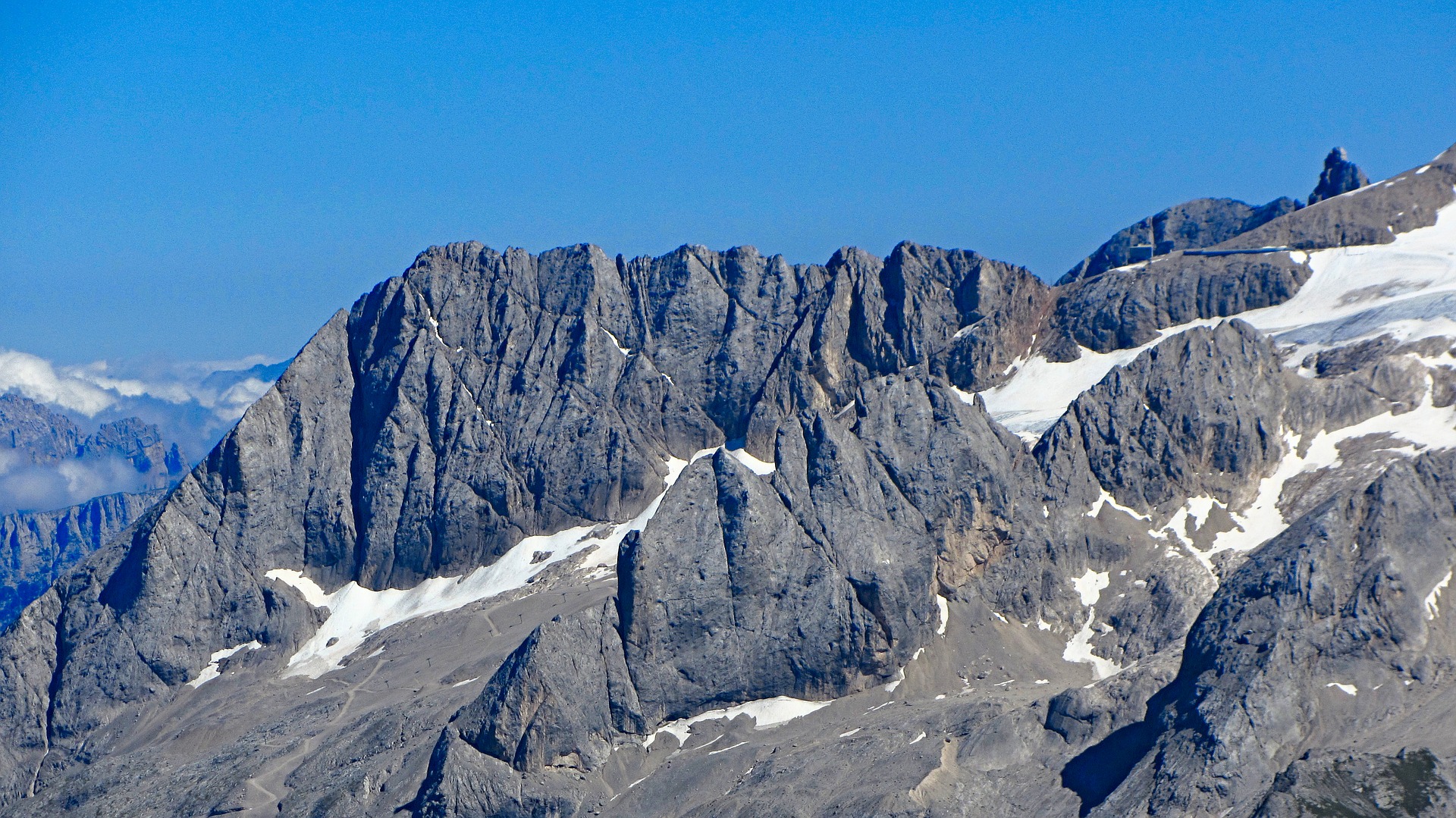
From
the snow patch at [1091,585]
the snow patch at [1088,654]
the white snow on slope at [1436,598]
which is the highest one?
the snow patch at [1091,585]

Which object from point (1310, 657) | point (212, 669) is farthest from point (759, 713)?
point (212, 669)

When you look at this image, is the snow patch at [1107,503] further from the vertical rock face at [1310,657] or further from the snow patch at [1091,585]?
the vertical rock face at [1310,657]

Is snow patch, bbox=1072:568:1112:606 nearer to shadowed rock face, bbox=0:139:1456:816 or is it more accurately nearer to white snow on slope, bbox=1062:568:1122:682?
white snow on slope, bbox=1062:568:1122:682

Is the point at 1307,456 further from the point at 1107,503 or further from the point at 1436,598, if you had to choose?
the point at 1436,598

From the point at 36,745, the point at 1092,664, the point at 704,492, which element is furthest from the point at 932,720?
the point at 36,745

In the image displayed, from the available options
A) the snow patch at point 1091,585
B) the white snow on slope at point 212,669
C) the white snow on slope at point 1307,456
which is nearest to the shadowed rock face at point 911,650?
the snow patch at point 1091,585

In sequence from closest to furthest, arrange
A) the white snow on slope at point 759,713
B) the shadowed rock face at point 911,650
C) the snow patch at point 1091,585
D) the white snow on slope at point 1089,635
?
the shadowed rock face at point 911,650 < the white snow on slope at point 759,713 < the white snow on slope at point 1089,635 < the snow patch at point 1091,585

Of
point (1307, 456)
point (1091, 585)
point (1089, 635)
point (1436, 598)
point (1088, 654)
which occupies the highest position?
point (1307, 456)

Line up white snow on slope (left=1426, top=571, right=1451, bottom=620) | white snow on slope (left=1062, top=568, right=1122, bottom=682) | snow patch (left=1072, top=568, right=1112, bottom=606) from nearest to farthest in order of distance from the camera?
white snow on slope (left=1426, top=571, right=1451, bottom=620), white snow on slope (left=1062, top=568, right=1122, bottom=682), snow patch (left=1072, top=568, right=1112, bottom=606)

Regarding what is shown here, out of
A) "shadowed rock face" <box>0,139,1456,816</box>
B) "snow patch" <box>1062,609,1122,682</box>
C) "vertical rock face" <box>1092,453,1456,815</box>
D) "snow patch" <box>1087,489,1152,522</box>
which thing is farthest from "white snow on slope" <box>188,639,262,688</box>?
"vertical rock face" <box>1092,453,1456,815</box>

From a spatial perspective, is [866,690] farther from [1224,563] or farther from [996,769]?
[1224,563]
